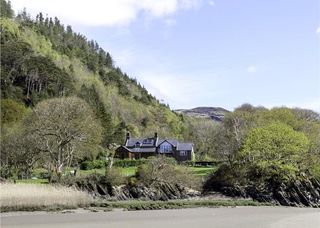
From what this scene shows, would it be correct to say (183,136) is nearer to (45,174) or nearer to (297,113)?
(297,113)

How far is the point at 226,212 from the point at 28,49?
93516mm

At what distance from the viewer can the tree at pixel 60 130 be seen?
53.0m

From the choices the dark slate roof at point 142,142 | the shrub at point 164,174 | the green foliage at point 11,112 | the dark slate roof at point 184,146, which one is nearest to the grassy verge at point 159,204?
the shrub at point 164,174

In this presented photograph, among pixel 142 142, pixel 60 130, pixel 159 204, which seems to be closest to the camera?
pixel 159 204

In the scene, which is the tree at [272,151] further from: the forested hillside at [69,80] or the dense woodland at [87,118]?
the forested hillside at [69,80]

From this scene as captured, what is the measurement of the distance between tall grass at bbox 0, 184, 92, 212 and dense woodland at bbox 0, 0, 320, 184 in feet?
55.2

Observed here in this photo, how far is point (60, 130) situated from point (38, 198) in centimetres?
2229

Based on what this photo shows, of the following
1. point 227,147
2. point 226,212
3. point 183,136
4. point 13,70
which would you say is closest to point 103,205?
point 226,212

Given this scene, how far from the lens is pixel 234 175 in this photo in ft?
171

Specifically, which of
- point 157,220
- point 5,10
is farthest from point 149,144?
point 5,10

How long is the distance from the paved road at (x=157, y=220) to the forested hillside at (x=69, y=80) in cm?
5064

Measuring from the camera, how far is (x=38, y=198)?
103 feet

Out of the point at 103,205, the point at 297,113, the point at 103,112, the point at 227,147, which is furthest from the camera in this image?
the point at 103,112

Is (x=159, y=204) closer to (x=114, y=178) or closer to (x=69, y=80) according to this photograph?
(x=114, y=178)
